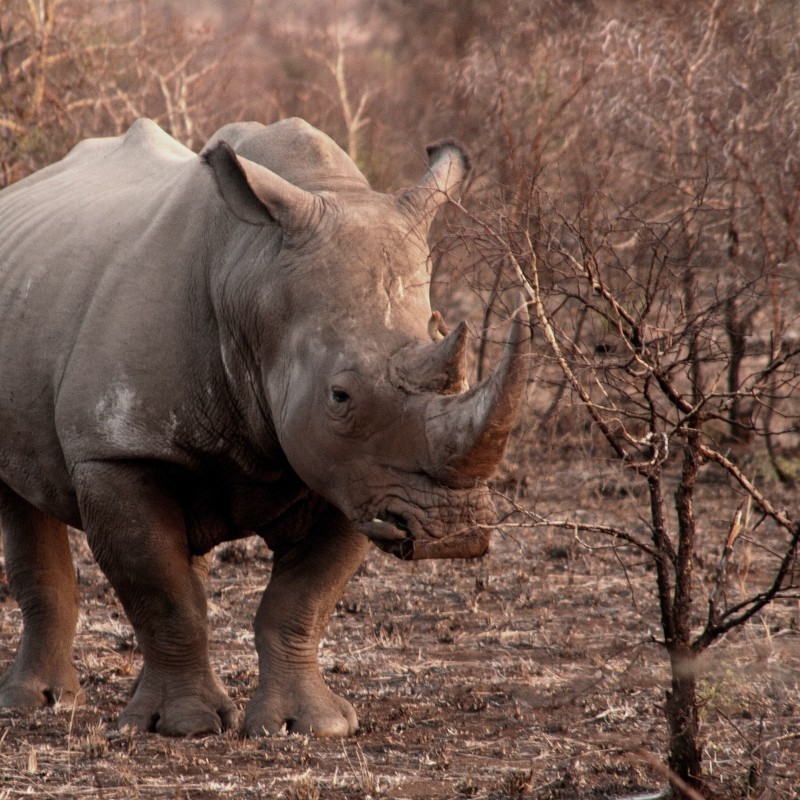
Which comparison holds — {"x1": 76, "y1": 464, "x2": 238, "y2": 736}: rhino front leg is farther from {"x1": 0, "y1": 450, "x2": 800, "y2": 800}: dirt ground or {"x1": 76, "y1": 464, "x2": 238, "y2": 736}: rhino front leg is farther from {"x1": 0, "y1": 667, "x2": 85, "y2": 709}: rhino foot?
{"x1": 0, "y1": 667, "x2": 85, "y2": 709}: rhino foot

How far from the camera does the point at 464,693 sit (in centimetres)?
588

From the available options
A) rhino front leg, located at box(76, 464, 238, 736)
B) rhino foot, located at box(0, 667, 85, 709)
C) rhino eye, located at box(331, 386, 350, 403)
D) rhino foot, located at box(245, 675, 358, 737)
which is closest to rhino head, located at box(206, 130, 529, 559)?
rhino eye, located at box(331, 386, 350, 403)

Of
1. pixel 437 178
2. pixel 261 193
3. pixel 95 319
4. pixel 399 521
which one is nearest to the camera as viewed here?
pixel 399 521

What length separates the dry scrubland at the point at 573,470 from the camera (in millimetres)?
4223

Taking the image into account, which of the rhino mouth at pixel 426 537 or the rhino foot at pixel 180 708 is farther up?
the rhino mouth at pixel 426 537

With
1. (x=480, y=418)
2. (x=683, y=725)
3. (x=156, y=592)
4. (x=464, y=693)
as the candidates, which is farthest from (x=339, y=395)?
(x=464, y=693)

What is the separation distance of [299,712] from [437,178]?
1972 mm

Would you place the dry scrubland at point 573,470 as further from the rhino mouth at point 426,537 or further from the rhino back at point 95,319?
the rhino back at point 95,319

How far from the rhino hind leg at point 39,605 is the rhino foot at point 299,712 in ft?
2.98

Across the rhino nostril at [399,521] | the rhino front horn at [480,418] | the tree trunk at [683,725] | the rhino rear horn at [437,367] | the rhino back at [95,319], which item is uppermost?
the rhino back at [95,319]

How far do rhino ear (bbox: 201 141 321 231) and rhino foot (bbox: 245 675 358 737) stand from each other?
161 centimetres

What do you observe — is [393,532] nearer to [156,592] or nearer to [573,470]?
[156,592]

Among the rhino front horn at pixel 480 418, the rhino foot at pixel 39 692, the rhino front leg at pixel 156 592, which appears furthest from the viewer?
the rhino foot at pixel 39 692

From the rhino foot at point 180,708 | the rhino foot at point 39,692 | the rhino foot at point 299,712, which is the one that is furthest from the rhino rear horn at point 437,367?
the rhino foot at point 39,692
